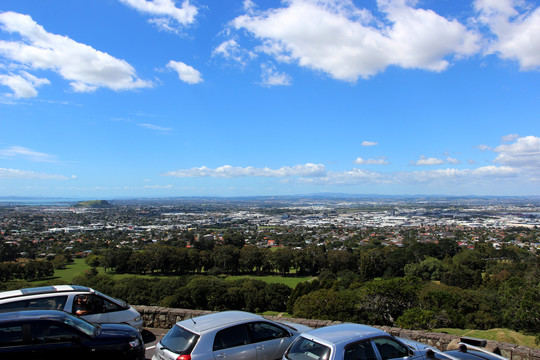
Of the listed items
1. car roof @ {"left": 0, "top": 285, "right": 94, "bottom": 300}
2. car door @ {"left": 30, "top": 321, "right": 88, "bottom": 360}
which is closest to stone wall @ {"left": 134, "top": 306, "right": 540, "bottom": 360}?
car roof @ {"left": 0, "top": 285, "right": 94, "bottom": 300}

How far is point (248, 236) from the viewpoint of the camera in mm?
93562

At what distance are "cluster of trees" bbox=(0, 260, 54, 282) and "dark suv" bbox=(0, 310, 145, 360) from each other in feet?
150

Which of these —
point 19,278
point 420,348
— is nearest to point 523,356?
point 420,348

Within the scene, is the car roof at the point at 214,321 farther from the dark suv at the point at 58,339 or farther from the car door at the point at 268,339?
the dark suv at the point at 58,339

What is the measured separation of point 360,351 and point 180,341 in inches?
112

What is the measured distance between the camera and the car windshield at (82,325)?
572cm

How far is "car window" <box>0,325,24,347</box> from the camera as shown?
4957 mm

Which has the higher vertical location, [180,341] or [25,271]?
[180,341]

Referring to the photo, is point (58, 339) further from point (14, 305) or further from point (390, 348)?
point (390, 348)

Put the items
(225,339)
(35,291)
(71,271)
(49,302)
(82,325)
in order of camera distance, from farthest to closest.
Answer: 1. (71,271)
2. (35,291)
3. (49,302)
4. (82,325)
5. (225,339)

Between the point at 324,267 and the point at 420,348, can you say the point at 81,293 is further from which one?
the point at 324,267

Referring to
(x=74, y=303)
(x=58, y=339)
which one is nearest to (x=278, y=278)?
(x=74, y=303)

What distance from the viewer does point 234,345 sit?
5738 millimetres

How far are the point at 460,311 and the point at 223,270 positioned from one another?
3703cm
